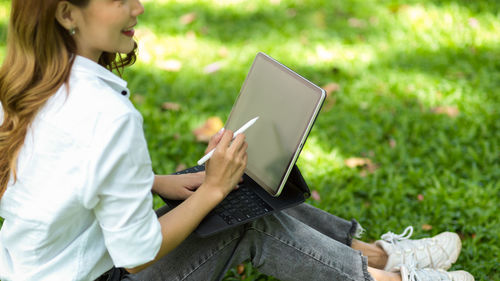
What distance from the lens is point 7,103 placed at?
1230 mm

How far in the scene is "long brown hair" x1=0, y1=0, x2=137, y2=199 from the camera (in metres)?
1.17

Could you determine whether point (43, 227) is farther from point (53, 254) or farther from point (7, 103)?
point (7, 103)

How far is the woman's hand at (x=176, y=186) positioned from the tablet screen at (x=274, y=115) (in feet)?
0.63

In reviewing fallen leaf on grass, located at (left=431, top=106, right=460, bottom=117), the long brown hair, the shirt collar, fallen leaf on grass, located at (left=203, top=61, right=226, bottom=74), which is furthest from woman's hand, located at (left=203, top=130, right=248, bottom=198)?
fallen leaf on grass, located at (left=203, top=61, right=226, bottom=74)

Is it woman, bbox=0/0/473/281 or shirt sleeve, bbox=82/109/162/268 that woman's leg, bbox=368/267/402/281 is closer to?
Result: woman, bbox=0/0/473/281

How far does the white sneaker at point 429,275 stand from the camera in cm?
173

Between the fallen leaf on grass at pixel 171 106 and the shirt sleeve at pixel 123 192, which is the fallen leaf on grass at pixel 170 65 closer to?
the fallen leaf on grass at pixel 171 106

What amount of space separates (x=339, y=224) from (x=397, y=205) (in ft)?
1.77

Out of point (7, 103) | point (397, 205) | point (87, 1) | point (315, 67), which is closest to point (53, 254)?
point (7, 103)

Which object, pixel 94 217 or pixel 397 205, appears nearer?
pixel 94 217

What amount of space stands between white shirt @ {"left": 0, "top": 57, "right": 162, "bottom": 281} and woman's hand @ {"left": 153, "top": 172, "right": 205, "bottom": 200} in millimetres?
356

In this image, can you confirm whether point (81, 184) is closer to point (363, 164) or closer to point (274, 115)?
point (274, 115)

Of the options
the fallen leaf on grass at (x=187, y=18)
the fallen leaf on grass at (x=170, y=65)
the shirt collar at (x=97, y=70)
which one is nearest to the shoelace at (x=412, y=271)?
the shirt collar at (x=97, y=70)

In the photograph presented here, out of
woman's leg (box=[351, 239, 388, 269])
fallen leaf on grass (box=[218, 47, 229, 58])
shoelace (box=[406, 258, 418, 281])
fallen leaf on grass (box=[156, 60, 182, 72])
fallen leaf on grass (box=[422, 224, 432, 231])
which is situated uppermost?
shoelace (box=[406, 258, 418, 281])
